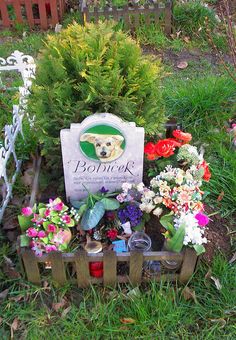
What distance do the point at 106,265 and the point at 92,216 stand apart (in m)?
0.30

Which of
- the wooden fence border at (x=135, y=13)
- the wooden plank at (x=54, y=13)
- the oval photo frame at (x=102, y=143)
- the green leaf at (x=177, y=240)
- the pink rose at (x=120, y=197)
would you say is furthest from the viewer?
the wooden plank at (x=54, y=13)

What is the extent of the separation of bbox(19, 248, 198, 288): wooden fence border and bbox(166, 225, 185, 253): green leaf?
37 mm

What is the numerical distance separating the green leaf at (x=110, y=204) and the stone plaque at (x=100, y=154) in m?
0.15

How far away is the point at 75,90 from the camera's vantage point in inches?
95.5

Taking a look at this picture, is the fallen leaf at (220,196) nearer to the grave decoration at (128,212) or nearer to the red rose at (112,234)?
the grave decoration at (128,212)

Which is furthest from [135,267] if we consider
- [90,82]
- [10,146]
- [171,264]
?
[10,146]

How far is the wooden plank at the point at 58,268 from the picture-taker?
87.0 inches

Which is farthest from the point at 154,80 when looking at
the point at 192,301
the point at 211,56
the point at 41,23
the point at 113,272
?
the point at 41,23

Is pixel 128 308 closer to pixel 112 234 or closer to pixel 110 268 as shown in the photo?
pixel 110 268

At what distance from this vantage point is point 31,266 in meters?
2.29

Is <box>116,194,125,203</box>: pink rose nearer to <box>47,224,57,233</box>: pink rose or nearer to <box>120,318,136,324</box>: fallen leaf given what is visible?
<box>47,224,57,233</box>: pink rose

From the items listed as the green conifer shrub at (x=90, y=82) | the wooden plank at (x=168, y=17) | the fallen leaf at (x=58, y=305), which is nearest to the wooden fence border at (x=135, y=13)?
the wooden plank at (x=168, y=17)

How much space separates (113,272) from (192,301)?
50cm

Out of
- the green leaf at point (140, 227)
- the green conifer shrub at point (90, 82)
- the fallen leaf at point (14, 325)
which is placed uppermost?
the green conifer shrub at point (90, 82)
